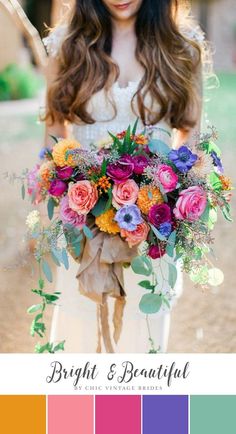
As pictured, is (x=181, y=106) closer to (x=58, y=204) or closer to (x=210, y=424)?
(x=58, y=204)

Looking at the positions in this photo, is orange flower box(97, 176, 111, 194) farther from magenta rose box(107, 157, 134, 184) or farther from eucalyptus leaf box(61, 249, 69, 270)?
eucalyptus leaf box(61, 249, 69, 270)

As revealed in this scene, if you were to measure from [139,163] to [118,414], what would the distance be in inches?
35.6

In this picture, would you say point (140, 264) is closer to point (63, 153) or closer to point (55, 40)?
point (63, 153)

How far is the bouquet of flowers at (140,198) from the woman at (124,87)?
1.29 ft

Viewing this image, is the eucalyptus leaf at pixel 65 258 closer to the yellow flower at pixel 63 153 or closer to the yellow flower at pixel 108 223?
the yellow flower at pixel 108 223

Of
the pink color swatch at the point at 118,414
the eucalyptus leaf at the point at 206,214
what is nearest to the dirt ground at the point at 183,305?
the pink color swatch at the point at 118,414

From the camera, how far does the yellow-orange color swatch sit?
2.93 meters

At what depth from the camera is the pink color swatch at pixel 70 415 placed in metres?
2.95

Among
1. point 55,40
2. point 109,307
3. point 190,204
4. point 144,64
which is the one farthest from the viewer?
point 55,40

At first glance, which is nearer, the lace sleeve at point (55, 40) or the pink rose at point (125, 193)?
the pink rose at point (125, 193)

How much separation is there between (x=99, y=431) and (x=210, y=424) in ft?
1.30

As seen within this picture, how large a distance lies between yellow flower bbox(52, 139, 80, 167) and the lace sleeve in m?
0.71

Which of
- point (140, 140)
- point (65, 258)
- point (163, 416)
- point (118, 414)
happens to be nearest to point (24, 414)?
point (118, 414)

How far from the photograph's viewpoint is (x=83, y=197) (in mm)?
2684
